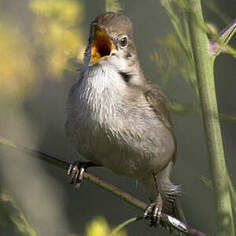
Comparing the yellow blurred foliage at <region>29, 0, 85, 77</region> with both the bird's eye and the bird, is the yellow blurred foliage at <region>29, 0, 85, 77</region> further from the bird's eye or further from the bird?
the bird's eye

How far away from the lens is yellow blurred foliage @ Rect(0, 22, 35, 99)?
2.78 meters

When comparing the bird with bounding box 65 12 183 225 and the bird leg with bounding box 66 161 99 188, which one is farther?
the bird leg with bounding box 66 161 99 188

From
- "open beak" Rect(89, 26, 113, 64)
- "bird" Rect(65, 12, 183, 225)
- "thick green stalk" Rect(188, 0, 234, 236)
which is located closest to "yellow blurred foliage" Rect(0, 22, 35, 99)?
"bird" Rect(65, 12, 183, 225)

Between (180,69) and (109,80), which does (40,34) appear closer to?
(109,80)

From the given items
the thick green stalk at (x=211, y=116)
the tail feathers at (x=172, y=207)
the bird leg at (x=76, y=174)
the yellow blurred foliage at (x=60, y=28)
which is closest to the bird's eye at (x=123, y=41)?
the yellow blurred foliage at (x=60, y=28)

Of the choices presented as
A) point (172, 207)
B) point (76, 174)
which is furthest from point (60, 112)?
point (76, 174)

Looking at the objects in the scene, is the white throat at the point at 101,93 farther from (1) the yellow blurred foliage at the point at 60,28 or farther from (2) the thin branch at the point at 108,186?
(2) the thin branch at the point at 108,186

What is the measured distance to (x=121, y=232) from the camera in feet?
7.18

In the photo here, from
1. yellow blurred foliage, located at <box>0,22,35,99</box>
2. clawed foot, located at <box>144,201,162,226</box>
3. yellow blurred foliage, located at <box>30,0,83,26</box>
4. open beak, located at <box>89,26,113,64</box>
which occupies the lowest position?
clawed foot, located at <box>144,201,162,226</box>

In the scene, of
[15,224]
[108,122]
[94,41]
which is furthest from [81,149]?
[15,224]

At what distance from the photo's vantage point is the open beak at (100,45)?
2.68m

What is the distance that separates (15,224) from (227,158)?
288 centimetres

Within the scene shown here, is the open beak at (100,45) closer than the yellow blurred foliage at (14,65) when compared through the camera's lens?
Yes

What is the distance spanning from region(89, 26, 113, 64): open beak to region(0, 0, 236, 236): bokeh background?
0.23 ft
